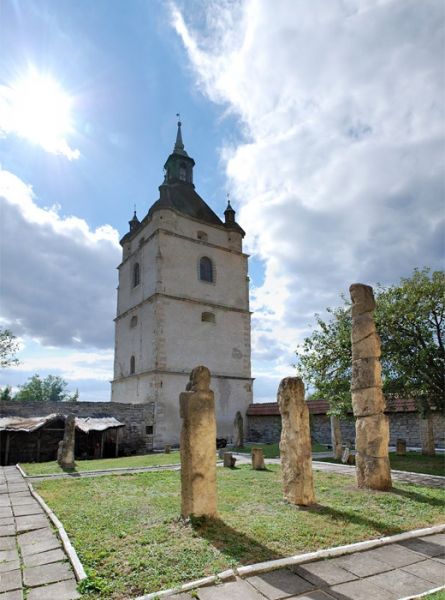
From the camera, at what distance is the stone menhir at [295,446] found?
722 cm

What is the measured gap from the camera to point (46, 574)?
414cm

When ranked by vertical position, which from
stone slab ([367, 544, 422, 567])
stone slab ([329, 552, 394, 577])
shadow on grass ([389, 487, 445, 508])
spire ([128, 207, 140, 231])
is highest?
spire ([128, 207, 140, 231])

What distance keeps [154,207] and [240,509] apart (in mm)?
23922

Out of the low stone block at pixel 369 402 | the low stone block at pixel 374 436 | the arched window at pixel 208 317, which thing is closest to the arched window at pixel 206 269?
the arched window at pixel 208 317

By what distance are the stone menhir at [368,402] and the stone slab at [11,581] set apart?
23.1 feet

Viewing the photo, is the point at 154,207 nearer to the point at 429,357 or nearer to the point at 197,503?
the point at 429,357

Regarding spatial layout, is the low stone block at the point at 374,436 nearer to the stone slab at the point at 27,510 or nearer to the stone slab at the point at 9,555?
the stone slab at the point at 27,510

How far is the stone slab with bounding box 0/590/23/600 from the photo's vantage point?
3.62 m

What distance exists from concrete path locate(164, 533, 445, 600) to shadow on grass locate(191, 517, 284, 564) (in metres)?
0.36

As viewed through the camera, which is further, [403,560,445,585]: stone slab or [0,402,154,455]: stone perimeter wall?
[0,402,154,455]: stone perimeter wall

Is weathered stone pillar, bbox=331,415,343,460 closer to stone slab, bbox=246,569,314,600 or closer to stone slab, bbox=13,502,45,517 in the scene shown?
stone slab, bbox=13,502,45,517

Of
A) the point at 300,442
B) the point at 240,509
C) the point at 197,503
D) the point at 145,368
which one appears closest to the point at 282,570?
the point at 197,503

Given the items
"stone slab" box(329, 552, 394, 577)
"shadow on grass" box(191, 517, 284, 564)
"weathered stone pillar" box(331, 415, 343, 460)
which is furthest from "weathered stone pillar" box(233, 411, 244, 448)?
"stone slab" box(329, 552, 394, 577)

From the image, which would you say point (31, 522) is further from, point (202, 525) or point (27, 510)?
point (202, 525)
